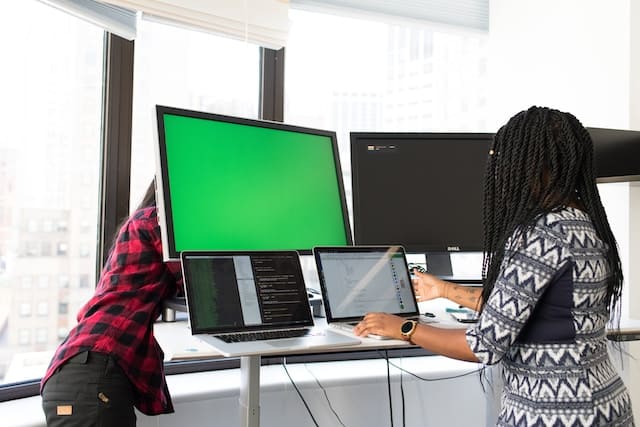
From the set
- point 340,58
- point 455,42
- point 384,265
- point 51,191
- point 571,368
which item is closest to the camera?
point 571,368

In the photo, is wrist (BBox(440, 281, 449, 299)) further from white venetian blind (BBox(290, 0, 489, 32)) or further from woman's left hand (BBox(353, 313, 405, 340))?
white venetian blind (BBox(290, 0, 489, 32))

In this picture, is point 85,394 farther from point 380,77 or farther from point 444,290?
point 380,77

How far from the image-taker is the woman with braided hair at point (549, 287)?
1290 millimetres

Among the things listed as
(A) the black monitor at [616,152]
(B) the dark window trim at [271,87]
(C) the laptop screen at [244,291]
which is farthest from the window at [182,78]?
(A) the black monitor at [616,152]

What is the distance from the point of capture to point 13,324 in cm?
201

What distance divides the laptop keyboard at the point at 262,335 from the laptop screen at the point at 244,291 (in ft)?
0.09

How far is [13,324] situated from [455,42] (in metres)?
2.21

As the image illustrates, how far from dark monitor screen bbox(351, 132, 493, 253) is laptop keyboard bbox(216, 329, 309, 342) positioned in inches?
22.6

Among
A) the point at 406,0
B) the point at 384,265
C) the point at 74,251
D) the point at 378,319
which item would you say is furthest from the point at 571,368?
the point at 406,0

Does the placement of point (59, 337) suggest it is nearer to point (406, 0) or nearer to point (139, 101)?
point (139, 101)

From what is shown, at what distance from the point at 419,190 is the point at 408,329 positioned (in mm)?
804

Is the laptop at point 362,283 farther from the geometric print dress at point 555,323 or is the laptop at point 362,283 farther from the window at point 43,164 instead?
the window at point 43,164

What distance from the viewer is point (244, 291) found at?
5.45ft

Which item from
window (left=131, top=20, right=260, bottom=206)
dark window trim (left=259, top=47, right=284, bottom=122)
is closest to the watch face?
window (left=131, top=20, right=260, bottom=206)
